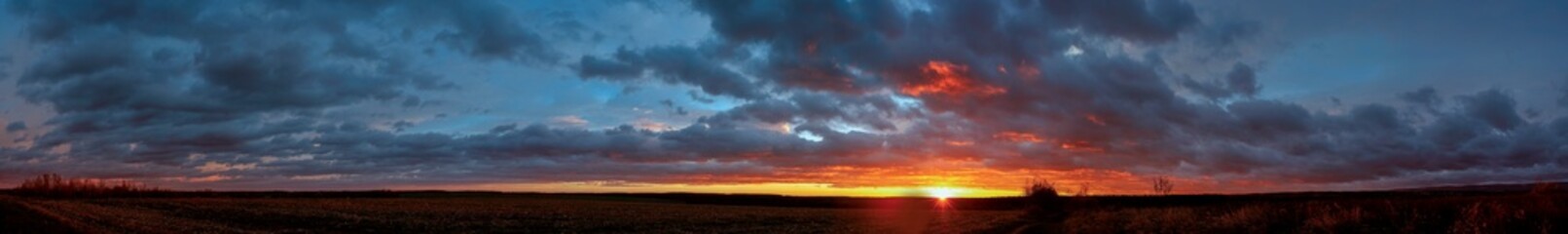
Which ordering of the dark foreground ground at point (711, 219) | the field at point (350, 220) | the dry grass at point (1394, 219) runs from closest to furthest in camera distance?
the dry grass at point (1394, 219)
the dark foreground ground at point (711, 219)
the field at point (350, 220)

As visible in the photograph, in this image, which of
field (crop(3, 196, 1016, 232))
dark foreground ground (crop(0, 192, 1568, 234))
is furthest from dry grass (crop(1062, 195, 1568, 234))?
field (crop(3, 196, 1016, 232))

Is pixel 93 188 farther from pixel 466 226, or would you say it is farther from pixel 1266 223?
pixel 1266 223

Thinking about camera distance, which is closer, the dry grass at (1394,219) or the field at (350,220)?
the dry grass at (1394,219)

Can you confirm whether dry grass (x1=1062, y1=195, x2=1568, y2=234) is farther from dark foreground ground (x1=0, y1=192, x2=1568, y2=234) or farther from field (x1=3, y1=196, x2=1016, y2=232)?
field (x1=3, y1=196, x2=1016, y2=232)

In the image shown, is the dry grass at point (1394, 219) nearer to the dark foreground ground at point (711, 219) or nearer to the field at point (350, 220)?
the dark foreground ground at point (711, 219)

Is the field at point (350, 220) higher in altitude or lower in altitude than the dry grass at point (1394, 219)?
lower

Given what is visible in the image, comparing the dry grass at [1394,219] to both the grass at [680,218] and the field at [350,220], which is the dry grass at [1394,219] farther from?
the field at [350,220]

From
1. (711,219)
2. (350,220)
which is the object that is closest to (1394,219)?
(711,219)

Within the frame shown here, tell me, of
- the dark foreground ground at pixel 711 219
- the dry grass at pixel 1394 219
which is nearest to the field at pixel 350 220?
the dark foreground ground at pixel 711 219

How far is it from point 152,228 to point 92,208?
13043 millimetres

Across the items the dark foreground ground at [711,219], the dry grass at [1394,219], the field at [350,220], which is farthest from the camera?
the field at [350,220]

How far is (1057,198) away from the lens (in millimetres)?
103562

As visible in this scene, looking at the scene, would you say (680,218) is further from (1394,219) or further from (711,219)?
(1394,219)

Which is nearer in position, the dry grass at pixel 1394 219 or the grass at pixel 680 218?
the dry grass at pixel 1394 219
